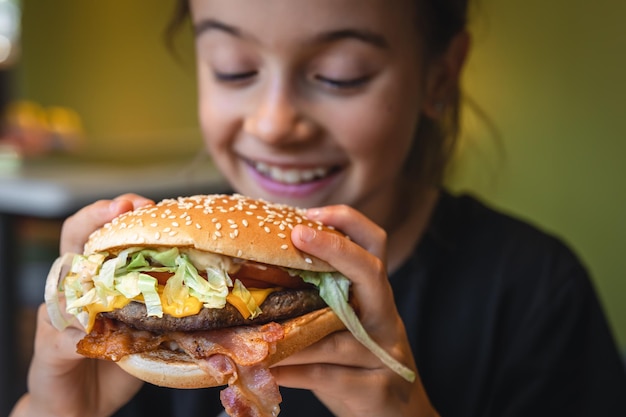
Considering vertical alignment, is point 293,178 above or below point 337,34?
below

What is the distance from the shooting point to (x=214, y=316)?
1.07 m

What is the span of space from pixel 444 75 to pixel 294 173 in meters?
0.48

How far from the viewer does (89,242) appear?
1.15 metres

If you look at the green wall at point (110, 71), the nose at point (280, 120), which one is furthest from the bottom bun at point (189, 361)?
the green wall at point (110, 71)

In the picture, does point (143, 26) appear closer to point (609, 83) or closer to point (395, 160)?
point (609, 83)

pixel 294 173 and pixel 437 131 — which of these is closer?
pixel 294 173

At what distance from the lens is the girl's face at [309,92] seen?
1.37m

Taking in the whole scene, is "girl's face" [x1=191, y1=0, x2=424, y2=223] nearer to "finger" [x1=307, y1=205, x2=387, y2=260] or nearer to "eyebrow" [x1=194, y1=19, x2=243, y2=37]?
"eyebrow" [x1=194, y1=19, x2=243, y2=37]

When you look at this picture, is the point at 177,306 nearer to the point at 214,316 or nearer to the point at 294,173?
the point at 214,316

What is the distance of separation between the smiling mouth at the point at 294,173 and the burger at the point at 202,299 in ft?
1.22

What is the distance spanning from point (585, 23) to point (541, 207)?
3.90ft

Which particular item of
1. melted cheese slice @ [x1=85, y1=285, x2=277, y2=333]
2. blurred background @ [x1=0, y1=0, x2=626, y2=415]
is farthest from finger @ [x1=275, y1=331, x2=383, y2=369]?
blurred background @ [x1=0, y1=0, x2=626, y2=415]

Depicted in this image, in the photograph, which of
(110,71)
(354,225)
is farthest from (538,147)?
(110,71)

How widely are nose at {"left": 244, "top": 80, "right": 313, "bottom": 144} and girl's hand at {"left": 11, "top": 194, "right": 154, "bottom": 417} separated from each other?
30 cm
